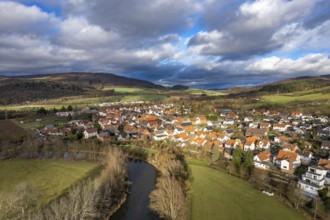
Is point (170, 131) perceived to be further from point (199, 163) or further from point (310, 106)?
point (310, 106)

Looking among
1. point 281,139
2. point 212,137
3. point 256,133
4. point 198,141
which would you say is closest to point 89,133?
point 198,141

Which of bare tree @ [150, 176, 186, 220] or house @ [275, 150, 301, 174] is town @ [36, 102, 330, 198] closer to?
A: house @ [275, 150, 301, 174]

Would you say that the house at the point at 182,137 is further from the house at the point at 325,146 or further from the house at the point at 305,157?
the house at the point at 325,146

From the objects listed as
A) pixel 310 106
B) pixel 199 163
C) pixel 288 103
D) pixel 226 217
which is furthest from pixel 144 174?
pixel 288 103

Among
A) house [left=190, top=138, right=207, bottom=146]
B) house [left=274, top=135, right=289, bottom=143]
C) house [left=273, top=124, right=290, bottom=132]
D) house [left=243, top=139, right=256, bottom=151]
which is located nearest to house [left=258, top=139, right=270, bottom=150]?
house [left=243, top=139, right=256, bottom=151]

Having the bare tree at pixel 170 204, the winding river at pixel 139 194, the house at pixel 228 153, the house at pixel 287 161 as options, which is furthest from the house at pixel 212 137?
the bare tree at pixel 170 204

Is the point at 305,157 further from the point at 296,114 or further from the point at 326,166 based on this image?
the point at 296,114
